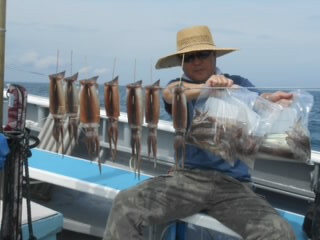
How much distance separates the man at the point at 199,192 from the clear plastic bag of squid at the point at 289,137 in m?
0.16

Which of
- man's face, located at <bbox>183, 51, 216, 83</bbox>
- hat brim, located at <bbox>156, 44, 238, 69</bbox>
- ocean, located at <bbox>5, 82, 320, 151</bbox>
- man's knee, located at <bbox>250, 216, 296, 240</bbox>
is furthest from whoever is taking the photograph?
man's face, located at <bbox>183, 51, 216, 83</bbox>

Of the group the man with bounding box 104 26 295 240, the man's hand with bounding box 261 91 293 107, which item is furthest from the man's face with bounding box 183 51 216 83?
the man's hand with bounding box 261 91 293 107

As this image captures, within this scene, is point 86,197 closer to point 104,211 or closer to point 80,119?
point 104,211

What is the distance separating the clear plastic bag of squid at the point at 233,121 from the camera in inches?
127

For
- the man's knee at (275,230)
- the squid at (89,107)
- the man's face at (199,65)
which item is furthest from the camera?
the man's face at (199,65)

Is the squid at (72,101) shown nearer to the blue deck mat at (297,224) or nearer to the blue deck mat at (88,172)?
the blue deck mat at (88,172)

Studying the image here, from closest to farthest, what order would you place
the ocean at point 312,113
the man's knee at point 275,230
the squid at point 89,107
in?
1. the man's knee at point 275,230
2. the squid at point 89,107
3. the ocean at point 312,113

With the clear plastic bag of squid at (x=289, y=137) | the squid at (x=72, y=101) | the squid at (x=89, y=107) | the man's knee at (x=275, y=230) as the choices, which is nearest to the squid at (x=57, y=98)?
the squid at (x=72, y=101)

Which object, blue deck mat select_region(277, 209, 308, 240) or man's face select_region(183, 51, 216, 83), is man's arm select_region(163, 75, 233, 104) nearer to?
man's face select_region(183, 51, 216, 83)

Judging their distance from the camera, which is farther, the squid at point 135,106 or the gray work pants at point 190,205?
the gray work pants at point 190,205

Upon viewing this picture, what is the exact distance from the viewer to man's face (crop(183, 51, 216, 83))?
3809 mm

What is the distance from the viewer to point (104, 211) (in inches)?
217

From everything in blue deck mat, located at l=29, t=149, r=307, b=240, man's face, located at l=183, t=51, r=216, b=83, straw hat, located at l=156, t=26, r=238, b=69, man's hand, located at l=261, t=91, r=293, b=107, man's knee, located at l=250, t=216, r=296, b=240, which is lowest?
blue deck mat, located at l=29, t=149, r=307, b=240

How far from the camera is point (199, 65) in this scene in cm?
382
